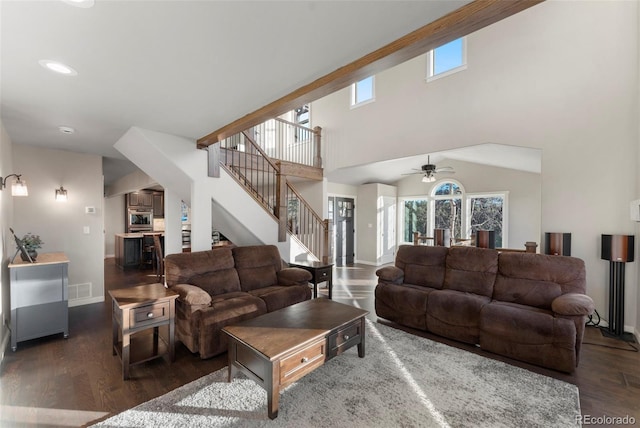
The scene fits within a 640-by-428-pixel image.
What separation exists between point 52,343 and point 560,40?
7292mm

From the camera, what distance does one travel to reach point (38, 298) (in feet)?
10.3

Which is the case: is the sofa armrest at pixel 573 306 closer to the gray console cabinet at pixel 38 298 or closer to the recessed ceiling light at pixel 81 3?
the recessed ceiling light at pixel 81 3

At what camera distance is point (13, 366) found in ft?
8.68

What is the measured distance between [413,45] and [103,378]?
3483 millimetres

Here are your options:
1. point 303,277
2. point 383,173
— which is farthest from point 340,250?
point 303,277

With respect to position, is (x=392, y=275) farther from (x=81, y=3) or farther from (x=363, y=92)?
(x=363, y=92)

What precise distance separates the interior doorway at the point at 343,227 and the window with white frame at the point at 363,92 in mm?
2576

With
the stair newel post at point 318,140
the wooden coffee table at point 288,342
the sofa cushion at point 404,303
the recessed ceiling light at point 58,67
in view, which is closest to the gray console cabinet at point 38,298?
the recessed ceiling light at point 58,67

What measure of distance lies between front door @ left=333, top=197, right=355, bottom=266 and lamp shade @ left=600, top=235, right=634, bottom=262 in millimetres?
5395

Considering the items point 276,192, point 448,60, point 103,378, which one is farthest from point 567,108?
point 103,378

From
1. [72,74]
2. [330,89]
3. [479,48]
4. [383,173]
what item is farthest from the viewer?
[383,173]

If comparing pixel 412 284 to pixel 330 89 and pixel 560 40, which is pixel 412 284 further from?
pixel 560 40

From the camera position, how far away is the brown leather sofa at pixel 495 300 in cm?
249

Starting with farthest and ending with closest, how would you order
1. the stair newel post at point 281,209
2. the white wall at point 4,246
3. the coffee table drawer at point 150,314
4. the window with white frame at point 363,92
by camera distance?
1. the window with white frame at point 363,92
2. the stair newel post at point 281,209
3. the white wall at point 4,246
4. the coffee table drawer at point 150,314
